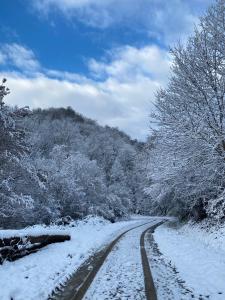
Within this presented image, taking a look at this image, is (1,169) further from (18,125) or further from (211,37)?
(211,37)

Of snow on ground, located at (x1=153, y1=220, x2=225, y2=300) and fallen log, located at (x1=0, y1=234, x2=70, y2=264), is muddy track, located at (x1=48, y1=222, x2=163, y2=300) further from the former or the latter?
fallen log, located at (x1=0, y1=234, x2=70, y2=264)

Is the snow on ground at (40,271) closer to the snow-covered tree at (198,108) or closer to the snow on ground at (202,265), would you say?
the snow on ground at (202,265)

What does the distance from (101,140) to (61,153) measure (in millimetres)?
53030

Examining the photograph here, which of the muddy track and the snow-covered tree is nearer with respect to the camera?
the muddy track

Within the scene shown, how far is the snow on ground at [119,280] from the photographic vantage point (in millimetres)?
8297

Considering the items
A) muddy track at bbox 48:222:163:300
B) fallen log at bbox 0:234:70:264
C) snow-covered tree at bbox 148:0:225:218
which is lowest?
muddy track at bbox 48:222:163:300

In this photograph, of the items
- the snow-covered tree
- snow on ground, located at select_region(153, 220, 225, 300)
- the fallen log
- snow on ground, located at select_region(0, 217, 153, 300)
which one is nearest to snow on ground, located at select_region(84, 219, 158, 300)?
snow on ground, located at select_region(0, 217, 153, 300)

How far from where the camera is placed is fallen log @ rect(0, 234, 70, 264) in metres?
12.4

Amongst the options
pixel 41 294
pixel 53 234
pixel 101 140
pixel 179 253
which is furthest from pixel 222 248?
pixel 101 140

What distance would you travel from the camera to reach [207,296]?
820 centimetres

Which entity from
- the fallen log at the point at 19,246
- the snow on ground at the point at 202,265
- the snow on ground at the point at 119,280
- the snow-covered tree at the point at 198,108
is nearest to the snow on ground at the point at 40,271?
the fallen log at the point at 19,246

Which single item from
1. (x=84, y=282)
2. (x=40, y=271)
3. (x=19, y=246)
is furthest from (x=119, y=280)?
(x=19, y=246)

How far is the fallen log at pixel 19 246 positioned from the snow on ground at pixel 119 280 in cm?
296

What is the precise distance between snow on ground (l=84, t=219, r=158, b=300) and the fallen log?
2.96 meters
